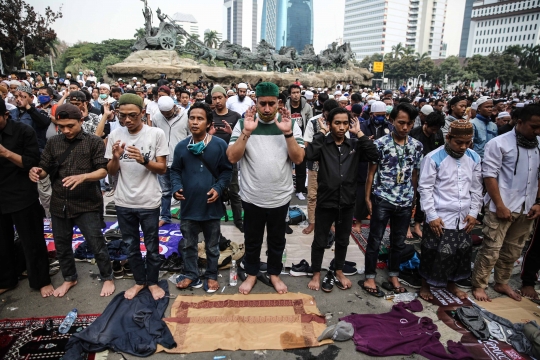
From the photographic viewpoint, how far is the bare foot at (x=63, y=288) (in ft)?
11.8

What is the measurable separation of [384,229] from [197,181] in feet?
7.09

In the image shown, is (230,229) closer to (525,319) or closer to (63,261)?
(63,261)

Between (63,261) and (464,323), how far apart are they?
4.21m

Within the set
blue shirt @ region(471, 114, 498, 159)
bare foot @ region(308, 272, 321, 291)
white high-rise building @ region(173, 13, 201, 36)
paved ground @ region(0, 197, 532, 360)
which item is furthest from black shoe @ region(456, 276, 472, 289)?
white high-rise building @ region(173, 13, 201, 36)

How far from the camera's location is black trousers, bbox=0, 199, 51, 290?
137 inches

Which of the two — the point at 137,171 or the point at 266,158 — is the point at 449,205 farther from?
the point at 137,171

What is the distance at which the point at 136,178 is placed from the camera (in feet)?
11.3

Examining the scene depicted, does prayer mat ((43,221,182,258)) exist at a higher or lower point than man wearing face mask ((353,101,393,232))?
lower

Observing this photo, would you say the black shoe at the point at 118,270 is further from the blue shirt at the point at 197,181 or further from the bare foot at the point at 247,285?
the bare foot at the point at 247,285

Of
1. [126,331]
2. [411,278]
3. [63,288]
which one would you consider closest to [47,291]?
[63,288]

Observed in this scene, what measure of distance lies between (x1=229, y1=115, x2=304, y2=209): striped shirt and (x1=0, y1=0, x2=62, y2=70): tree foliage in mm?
30227

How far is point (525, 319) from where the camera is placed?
3.46m

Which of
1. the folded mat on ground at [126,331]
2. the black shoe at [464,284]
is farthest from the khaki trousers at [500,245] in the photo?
the folded mat on ground at [126,331]

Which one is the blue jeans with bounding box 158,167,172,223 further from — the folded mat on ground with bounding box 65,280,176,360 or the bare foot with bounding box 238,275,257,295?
the bare foot with bounding box 238,275,257,295
